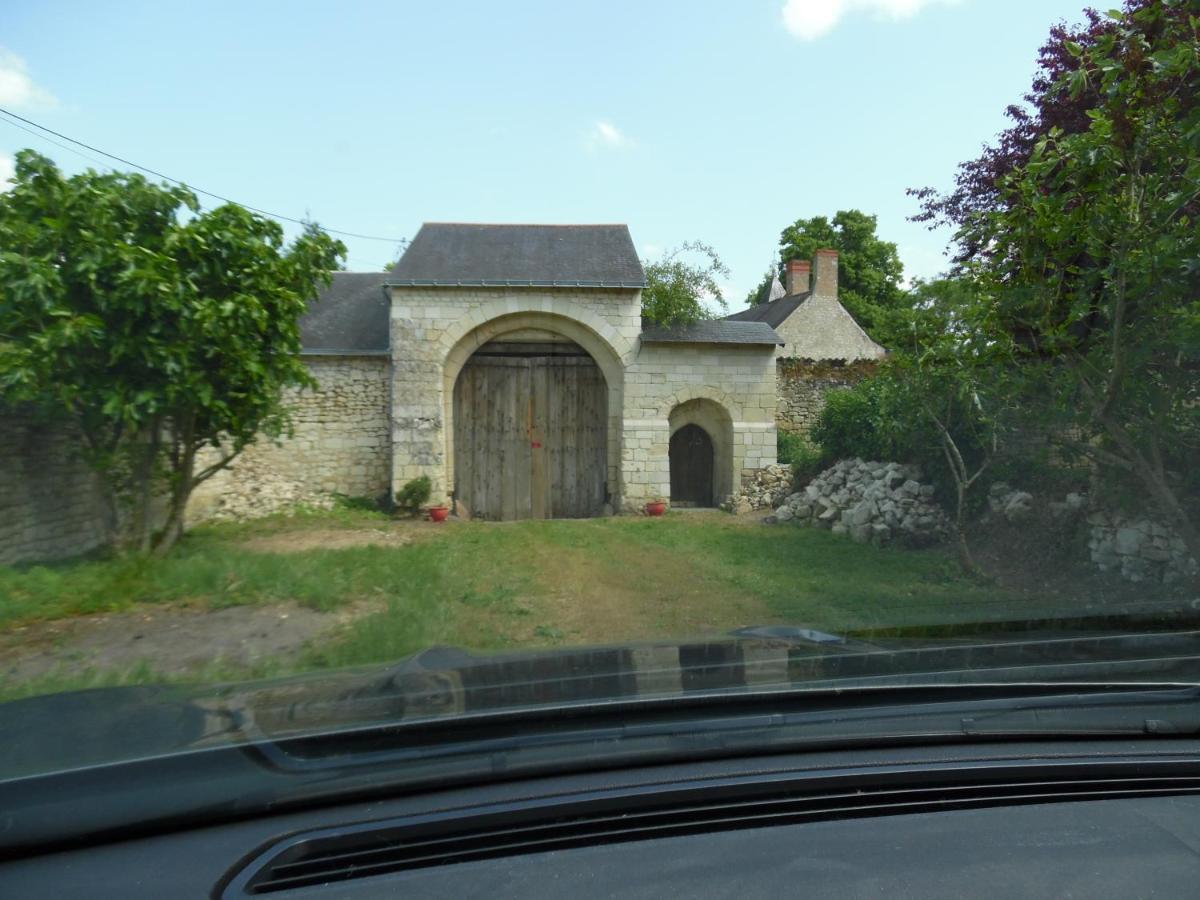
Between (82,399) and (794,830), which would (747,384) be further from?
(794,830)

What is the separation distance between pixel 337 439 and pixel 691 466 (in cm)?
665

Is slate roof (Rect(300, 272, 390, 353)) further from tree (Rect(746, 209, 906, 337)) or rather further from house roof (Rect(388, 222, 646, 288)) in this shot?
tree (Rect(746, 209, 906, 337))

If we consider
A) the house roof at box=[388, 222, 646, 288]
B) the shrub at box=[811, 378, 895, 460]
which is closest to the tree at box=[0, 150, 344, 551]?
the house roof at box=[388, 222, 646, 288]

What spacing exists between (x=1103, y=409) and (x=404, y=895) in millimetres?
6578

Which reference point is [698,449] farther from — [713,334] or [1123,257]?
[1123,257]

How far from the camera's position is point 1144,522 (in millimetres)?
8359

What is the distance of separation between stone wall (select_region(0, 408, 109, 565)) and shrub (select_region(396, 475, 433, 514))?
5130 mm

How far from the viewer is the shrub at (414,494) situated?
1491cm

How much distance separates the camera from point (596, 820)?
6.12 ft

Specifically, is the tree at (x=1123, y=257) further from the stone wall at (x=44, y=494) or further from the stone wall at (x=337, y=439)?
the stone wall at (x=337, y=439)

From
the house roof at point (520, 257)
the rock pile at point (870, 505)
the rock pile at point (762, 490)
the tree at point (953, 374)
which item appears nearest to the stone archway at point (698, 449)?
the rock pile at point (762, 490)

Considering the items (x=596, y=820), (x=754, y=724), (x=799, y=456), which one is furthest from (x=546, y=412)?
(x=596, y=820)

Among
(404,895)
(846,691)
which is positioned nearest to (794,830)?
(846,691)

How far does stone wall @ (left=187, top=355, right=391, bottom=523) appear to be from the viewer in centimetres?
1534
